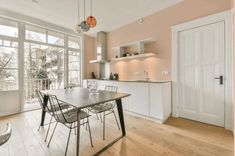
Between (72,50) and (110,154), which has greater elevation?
(72,50)

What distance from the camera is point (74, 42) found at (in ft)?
17.4

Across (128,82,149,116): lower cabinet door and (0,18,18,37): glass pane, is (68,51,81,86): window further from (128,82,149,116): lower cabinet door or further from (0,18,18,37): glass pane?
(128,82,149,116): lower cabinet door

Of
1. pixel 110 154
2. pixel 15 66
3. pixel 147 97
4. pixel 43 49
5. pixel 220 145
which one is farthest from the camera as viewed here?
pixel 43 49

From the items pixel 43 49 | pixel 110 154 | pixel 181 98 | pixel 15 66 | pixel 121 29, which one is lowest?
pixel 110 154

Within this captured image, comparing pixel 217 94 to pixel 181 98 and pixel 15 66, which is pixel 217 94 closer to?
pixel 181 98

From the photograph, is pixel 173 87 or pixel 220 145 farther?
pixel 173 87

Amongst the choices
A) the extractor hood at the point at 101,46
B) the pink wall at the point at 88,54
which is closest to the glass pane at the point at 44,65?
the pink wall at the point at 88,54

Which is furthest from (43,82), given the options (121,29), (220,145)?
(220,145)

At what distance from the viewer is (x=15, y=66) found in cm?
377

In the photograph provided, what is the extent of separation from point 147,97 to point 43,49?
12.3 feet

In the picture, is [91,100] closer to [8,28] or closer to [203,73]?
[203,73]

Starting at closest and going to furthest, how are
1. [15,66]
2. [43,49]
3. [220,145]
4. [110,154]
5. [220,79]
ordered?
1. [110,154]
2. [220,145]
3. [220,79]
4. [15,66]
5. [43,49]

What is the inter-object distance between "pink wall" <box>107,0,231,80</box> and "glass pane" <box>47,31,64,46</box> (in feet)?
6.42

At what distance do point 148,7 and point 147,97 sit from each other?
234 centimetres
